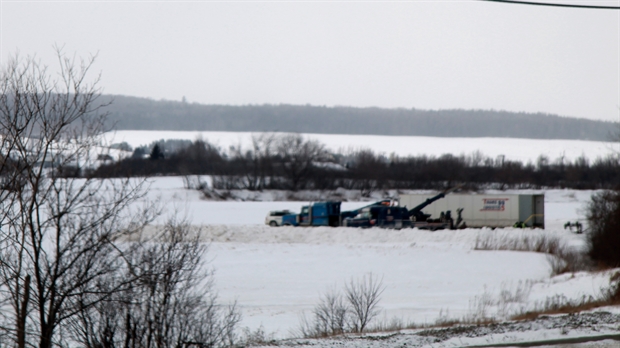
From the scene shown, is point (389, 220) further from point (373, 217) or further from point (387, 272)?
point (387, 272)

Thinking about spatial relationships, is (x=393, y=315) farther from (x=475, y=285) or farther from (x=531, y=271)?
(x=531, y=271)

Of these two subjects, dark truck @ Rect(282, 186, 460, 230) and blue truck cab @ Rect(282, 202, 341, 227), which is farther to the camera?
blue truck cab @ Rect(282, 202, 341, 227)

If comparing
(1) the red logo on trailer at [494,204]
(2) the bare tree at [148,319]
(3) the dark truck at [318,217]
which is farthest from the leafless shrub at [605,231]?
(3) the dark truck at [318,217]

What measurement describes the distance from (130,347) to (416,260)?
2260cm

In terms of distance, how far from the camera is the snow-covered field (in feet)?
61.1

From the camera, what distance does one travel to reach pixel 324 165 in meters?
119

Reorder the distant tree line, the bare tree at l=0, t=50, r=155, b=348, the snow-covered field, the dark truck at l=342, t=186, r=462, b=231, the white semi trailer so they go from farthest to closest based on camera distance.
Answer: the distant tree line < the white semi trailer < the dark truck at l=342, t=186, r=462, b=231 < the snow-covered field < the bare tree at l=0, t=50, r=155, b=348

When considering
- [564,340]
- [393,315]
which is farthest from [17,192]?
[393,315]

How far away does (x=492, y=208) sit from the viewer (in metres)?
51.7

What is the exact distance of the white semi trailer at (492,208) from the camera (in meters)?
50.0

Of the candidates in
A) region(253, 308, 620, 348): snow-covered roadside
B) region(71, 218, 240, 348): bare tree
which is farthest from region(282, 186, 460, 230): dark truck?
region(71, 218, 240, 348): bare tree

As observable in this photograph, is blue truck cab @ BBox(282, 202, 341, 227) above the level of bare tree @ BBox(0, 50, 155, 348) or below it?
below

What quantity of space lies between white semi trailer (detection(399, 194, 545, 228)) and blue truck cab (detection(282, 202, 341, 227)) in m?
7.97

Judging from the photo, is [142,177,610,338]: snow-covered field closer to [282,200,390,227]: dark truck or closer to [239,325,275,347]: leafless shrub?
[239,325,275,347]: leafless shrub
